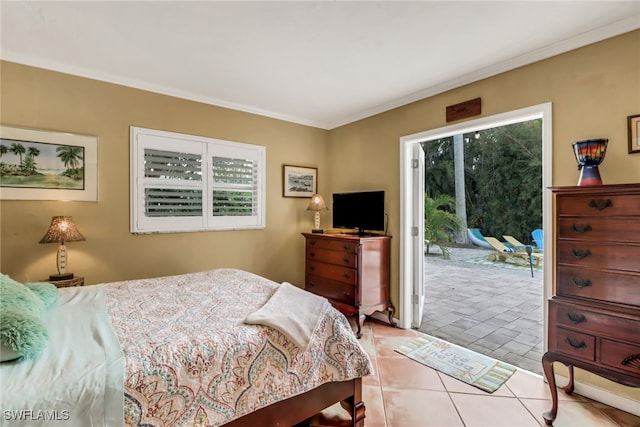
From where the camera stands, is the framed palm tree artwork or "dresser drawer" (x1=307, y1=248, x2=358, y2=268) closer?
the framed palm tree artwork

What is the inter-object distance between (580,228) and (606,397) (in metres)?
1.20

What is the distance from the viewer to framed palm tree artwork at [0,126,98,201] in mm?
2365

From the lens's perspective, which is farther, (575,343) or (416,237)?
(416,237)

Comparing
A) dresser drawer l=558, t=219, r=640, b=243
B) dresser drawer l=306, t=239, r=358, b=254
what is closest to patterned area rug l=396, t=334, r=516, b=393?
dresser drawer l=306, t=239, r=358, b=254

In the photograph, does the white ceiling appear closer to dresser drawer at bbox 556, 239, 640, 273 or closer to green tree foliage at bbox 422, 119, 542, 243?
dresser drawer at bbox 556, 239, 640, 273

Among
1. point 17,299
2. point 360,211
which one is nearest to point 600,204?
point 360,211

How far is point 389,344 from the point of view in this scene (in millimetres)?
2914

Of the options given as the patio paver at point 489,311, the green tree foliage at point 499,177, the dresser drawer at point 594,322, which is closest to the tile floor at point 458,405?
the patio paver at point 489,311

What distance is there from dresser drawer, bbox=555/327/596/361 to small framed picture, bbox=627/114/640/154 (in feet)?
3.96

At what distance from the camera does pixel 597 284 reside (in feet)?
5.62

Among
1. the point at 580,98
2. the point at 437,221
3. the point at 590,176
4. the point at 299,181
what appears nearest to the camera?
the point at 590,176

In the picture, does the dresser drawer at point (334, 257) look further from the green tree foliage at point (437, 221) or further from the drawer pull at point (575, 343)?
the green tree foliage at point (437, 221)

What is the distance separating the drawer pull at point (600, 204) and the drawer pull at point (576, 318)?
627 millimetres

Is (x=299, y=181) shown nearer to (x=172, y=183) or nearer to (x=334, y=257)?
(x=334, y=257)
